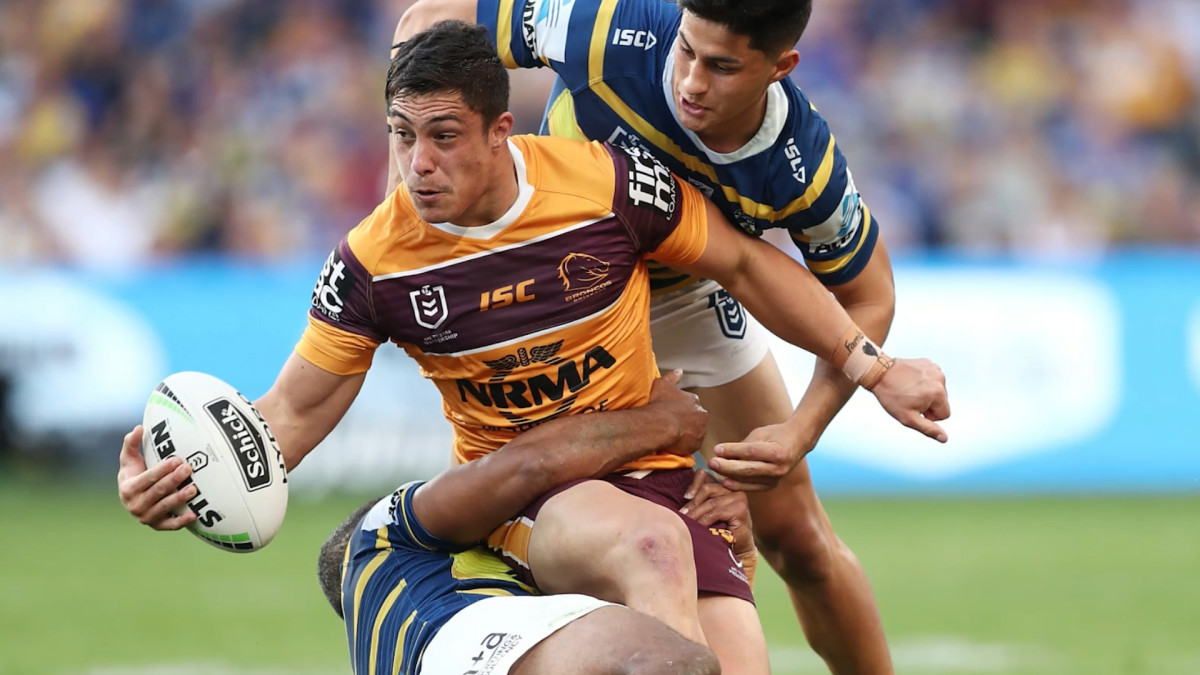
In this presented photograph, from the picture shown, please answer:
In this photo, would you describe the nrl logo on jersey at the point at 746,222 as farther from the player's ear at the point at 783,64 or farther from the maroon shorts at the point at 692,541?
the maroon shorts at the point at 692,541

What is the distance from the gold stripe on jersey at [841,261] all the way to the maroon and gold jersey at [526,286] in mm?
519

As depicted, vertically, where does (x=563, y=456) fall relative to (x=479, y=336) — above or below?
below

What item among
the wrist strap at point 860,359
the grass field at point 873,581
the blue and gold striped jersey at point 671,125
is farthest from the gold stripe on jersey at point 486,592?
the grass field at point 873,581

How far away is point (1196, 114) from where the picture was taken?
13906mm

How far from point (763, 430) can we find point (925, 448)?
6.80m

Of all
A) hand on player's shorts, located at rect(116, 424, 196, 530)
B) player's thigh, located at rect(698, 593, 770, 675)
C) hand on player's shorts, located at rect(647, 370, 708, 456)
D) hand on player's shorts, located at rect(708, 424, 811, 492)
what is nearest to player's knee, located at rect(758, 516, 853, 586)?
hand on player's shorts, located at rect(708, 424, 811, 492)

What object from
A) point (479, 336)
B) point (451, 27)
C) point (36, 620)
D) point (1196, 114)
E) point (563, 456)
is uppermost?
point (1196, 114)

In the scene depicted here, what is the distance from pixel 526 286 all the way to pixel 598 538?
75 cm

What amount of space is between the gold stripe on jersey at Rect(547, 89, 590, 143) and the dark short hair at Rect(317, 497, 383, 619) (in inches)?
51.5

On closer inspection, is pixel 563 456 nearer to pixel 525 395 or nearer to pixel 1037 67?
pixel 525 395

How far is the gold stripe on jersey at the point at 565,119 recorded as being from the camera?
5.08 meters

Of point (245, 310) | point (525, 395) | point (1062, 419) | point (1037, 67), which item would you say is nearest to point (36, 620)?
point (245, 310)

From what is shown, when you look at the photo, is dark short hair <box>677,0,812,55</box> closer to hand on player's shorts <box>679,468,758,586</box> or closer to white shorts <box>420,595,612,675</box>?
hand on player's shorts <box>679,468,758,586</box>

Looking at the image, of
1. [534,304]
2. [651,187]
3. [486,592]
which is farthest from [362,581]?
[651,187]
